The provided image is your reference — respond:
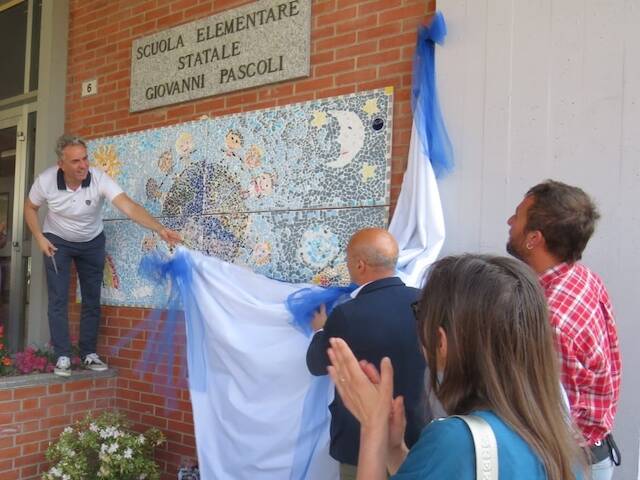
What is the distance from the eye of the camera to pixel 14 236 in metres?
5.44

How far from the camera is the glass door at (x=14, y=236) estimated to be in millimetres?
5312

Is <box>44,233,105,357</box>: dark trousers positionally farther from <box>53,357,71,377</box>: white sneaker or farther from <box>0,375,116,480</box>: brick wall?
<box>0,375,116,480</box>: brick wall

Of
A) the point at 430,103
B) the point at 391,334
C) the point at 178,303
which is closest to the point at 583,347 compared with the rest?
the point at 391,334

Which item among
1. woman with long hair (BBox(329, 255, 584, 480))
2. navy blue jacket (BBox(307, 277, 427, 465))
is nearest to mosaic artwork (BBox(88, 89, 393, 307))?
navy blue jacket (BBox(307, 277, 427, 465))

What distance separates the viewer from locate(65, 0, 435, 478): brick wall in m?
3.22

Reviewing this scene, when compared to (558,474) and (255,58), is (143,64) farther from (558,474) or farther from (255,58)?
(558,474)

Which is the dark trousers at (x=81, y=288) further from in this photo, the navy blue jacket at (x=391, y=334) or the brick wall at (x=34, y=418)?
the navy blue jacket at (x=391, y=334)

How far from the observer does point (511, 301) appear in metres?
1.14

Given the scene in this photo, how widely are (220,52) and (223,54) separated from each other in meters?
0.03

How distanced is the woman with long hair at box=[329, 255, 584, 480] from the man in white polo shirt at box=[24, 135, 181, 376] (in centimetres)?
303

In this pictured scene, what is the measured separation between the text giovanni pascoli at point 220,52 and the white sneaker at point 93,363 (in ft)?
6.64

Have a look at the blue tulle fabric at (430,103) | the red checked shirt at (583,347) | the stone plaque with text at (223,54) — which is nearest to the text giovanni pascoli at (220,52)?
the stone plaque with text at (223,54)

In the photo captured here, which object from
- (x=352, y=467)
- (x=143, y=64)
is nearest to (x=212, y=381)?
(x=352, y=467)

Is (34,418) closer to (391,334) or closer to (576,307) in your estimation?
(391,334)
